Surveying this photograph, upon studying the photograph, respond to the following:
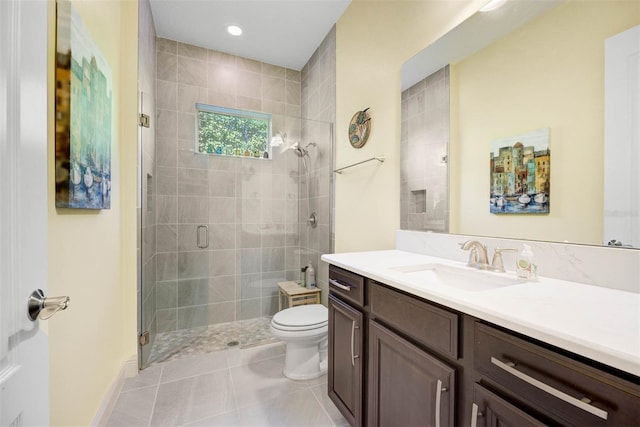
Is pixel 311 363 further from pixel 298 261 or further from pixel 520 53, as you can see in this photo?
pixel 520 53

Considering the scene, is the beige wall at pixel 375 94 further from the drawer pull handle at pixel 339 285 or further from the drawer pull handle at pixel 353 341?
the drawer pull handle at pixel 353 341

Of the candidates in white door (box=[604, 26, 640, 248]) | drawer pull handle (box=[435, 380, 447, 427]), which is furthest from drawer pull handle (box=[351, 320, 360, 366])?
white door (box=[604, 26, 640, 248])

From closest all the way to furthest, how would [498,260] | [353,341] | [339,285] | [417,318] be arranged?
[417,318] < [498,260] < [353,341] < [339,285]

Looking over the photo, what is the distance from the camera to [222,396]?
1.72 metres

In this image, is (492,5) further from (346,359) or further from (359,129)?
(346,359)

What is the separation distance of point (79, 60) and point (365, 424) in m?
2.00

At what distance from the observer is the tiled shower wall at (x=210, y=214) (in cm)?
266

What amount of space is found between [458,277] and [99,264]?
71.9 inches

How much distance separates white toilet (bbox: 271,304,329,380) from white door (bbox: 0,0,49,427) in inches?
53.4

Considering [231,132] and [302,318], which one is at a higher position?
[231,132]

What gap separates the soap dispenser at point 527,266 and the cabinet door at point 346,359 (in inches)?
26.6

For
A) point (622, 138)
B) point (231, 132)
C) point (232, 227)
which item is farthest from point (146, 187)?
point (622, 138)

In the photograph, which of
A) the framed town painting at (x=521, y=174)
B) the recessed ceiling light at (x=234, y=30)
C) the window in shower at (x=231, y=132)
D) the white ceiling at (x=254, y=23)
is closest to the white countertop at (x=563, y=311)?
the framed town painting at (x=521, y=174)

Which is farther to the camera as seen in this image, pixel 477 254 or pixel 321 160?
pixel 321 160
